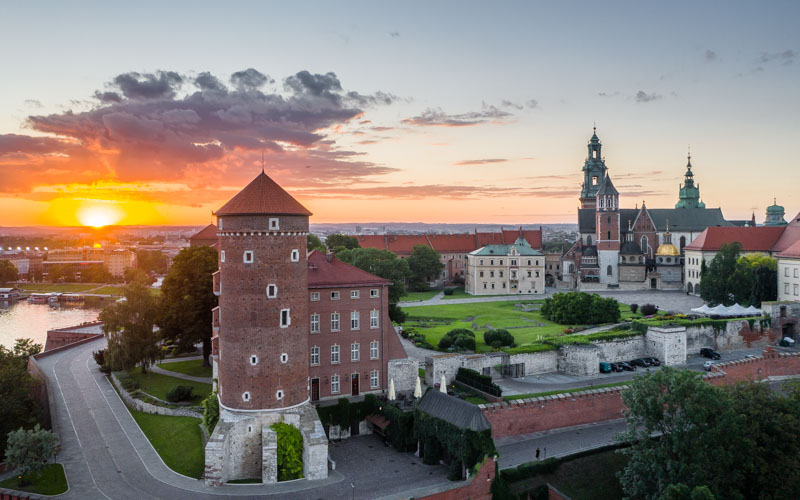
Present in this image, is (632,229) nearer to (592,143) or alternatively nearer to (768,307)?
(592,143)

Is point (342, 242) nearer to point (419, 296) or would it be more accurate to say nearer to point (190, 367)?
point (419, 296)

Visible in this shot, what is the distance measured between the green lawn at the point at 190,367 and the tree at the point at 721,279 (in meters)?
61.7

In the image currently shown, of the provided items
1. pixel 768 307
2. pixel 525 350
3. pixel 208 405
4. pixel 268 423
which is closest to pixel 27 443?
pixel 208 405

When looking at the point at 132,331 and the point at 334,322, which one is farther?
the point at 132,331

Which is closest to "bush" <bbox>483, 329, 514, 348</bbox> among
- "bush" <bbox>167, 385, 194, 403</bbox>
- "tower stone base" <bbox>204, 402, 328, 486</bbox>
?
"tower stone base" <bbox>204, 402, 328, 486</bbox>

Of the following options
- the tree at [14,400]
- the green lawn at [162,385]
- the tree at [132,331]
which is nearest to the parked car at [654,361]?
the green lawn at [162,385]

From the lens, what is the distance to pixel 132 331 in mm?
48625

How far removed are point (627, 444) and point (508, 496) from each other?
10813 millimetres

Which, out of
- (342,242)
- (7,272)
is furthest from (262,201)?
(7,272)

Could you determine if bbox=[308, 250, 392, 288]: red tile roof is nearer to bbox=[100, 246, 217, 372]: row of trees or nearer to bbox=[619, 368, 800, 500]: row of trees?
bbox=[100, 246, 217, 372]: row of trees

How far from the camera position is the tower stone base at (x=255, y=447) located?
1252 inches

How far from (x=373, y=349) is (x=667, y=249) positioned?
80956mm

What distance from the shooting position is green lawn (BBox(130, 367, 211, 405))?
1747 inches

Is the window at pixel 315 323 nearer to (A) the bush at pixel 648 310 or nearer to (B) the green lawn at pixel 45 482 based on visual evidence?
(B) the green lawn at pixel 45 482
